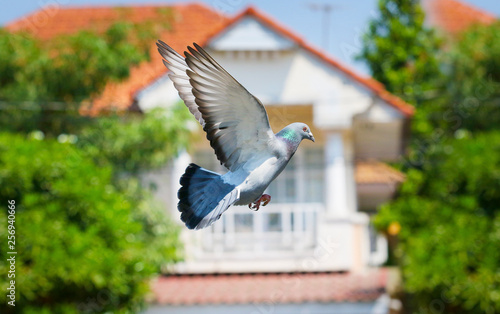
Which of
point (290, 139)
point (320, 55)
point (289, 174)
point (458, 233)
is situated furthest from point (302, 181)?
point (290, 139)

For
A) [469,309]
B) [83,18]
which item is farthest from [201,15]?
[469,309]

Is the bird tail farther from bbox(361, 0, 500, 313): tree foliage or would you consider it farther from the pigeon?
bbox(361, 0, 500, 313): tree foliage

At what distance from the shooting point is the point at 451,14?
1564cm

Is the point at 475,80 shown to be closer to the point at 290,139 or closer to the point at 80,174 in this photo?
the point at 80,174

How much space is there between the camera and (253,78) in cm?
1027

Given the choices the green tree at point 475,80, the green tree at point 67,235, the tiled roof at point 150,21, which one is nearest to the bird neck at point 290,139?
the green tree at point 67,235

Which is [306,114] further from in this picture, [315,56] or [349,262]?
[349,262]

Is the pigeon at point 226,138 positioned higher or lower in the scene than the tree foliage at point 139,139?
lower

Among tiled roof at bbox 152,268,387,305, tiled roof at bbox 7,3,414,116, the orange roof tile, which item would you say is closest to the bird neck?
tiled roof at bbox 7,3,414,116

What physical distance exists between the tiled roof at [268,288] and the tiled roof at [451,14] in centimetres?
600

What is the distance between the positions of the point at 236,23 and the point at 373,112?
213 cm

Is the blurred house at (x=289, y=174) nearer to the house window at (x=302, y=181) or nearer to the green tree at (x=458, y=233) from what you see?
the house window at (x=302, y=181)

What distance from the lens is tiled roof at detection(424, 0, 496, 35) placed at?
49.4 feet

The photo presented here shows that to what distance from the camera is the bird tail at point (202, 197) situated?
71.7 inches
